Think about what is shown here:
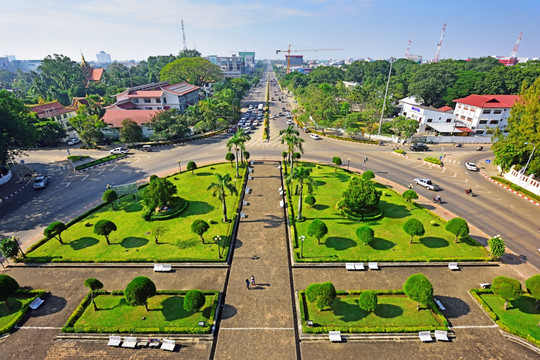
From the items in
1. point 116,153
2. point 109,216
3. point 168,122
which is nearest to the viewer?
point 109,216

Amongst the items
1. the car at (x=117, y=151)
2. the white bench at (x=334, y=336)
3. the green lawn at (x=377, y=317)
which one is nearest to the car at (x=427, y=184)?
the green lawn at (x=377, y=317)

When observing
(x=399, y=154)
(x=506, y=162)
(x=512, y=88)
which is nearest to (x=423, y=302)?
(x=506, y=162)

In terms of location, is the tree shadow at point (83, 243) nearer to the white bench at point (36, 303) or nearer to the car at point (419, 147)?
the white bench at point (36, 303)

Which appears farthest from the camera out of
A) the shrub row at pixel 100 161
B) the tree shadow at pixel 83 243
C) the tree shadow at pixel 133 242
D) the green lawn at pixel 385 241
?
the shrub row at pixel 100 161

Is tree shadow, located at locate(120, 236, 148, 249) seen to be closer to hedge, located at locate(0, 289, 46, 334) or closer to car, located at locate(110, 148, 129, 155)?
hedge, located at locate(0, 289, 46, 334)

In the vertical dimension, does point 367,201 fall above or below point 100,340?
above

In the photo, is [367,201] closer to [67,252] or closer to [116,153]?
[67,252]
